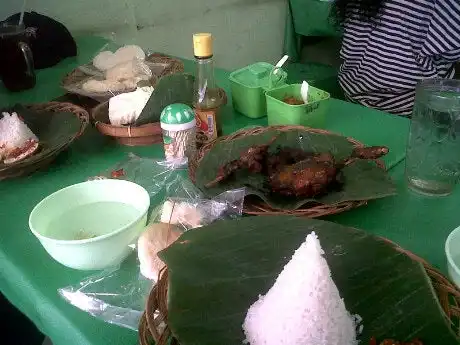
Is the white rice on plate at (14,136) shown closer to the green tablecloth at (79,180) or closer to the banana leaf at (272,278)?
the green tablecloth at (79,180)

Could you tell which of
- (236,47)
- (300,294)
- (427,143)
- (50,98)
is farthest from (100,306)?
(236,47)

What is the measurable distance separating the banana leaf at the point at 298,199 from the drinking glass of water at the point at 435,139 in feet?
0.31

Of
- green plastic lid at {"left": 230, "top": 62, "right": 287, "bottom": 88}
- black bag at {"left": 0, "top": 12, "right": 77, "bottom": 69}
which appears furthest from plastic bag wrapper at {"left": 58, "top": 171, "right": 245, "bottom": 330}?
black bag at {"left": 0, "top": 12, "right": 77, "bottom": 69}

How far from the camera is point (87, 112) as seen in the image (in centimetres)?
110

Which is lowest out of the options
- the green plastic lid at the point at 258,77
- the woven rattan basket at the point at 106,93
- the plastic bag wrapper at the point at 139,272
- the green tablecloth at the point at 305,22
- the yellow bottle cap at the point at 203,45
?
the green tablecloth at the point at 305,22

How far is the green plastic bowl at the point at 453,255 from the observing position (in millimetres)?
589

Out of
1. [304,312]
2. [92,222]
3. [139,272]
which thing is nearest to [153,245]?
[139,272]

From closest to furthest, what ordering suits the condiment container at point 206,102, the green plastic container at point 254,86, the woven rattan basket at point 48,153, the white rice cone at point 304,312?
the white rice cone at point 304,312 → the woven rattan basket at point 48,153 → the condiment container at point 206,102 → the green plastic container at point 254,86

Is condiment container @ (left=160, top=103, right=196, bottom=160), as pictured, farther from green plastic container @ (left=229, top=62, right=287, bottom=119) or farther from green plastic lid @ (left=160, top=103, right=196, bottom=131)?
green plastic container @ (left=229, top=62, right=287, bottom=119)

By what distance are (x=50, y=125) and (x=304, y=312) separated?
83 cm

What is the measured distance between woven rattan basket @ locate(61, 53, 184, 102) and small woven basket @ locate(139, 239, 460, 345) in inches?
29.8

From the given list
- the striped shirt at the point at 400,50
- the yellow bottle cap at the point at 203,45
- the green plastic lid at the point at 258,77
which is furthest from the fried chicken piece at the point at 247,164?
the striped shirt at the point at 400,50

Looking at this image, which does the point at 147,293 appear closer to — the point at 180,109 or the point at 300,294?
the point at 300,294

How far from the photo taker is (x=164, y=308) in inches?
21.9
